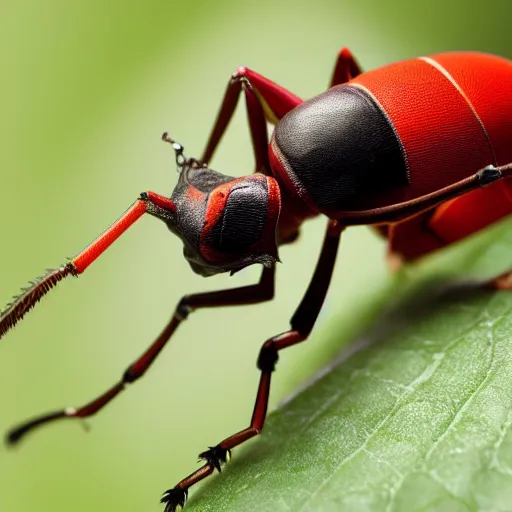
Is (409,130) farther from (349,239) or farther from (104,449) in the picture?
(104,449)

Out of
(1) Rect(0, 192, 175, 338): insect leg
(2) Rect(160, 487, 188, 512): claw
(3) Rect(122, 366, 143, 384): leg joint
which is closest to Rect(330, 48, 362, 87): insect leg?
(1) Rect(0, 192, 175, 338): insect leg

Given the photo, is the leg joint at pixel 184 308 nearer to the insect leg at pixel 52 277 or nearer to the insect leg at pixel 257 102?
the insect leg at pixel 257 102

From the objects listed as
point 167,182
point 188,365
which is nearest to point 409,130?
point 188,365

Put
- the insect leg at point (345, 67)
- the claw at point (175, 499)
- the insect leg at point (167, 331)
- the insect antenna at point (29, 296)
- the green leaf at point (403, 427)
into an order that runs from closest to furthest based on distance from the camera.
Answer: the green leaf at point (403, 427) → the insect antenna at point (29, 296) → the claw at point (175, 499) → the insect leg at point (167, 331) → the insect leg at point (345, 67)

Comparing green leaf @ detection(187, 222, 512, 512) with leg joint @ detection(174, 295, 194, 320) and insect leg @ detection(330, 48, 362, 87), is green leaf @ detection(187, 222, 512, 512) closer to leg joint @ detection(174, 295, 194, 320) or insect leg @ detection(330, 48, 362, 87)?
leg joint @ detection(174, 295, 194, 320)

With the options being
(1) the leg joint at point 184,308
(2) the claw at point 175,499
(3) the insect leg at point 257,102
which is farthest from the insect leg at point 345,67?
(2) the claw at point 175,499

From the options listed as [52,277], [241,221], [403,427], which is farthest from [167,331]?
[403,427]
